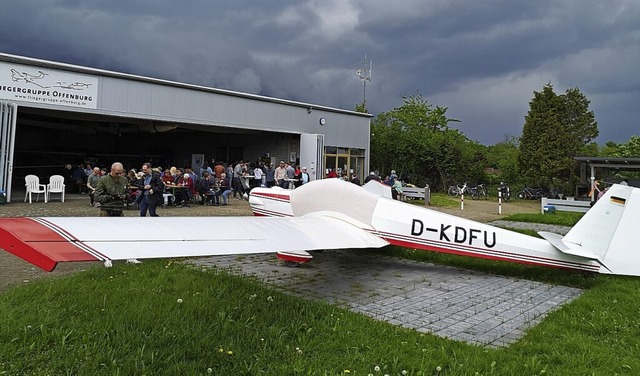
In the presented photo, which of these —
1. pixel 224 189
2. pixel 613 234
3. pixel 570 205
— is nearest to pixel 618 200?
pixel 613 234

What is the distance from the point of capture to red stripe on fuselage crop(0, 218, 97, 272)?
292cm

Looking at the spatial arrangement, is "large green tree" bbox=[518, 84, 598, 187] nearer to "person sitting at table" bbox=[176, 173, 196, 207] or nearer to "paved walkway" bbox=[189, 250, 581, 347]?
"person sitting at table" bbox=[176, 173, 196, 207]

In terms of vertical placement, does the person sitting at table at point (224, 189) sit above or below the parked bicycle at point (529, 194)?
below

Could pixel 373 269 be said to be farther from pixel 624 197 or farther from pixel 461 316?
pixel 624 197

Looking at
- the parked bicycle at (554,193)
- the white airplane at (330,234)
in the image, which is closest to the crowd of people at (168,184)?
the white airplane at (330,234)

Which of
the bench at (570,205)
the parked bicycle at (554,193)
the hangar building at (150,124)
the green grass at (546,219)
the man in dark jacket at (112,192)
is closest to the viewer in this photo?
the man in dark jacket at (112,192)

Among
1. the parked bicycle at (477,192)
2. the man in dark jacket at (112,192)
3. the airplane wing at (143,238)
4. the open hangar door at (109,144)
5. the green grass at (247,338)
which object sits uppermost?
the open hangar door at (109,144)

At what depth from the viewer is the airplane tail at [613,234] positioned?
601cm

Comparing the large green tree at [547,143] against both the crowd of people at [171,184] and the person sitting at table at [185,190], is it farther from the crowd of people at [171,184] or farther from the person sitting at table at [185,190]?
the person sitting at table at [185,190]

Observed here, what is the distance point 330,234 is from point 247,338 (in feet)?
9.08

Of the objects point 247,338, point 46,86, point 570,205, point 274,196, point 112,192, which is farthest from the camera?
point 570,205

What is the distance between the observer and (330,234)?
6633mm

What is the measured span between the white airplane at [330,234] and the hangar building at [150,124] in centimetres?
1149

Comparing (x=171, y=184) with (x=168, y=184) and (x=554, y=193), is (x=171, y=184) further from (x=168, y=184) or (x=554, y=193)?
(x=554, y=193)
